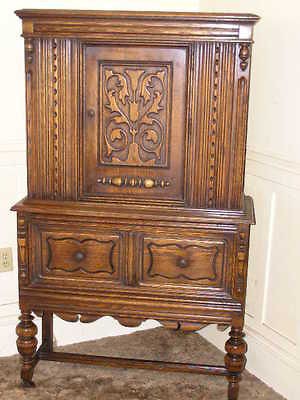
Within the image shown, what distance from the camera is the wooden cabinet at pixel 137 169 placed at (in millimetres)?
2293

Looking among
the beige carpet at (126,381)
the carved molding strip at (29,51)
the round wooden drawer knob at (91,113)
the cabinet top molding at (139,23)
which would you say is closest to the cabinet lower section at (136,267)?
the beige carpet at (126,381)

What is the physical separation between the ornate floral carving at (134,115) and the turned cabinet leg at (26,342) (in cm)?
77

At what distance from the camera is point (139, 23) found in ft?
7.41

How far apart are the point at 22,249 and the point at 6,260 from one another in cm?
46

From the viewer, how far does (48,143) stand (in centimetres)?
243

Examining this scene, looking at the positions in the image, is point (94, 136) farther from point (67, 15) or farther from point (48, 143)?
point (67, 15)

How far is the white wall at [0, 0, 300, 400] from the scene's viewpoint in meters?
2.58

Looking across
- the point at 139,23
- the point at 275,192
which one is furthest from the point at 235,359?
the point at 139,23

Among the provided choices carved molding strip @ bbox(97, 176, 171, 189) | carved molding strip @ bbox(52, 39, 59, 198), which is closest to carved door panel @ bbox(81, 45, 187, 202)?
carved molding strip @ bbox(97, 176, 171, 189)

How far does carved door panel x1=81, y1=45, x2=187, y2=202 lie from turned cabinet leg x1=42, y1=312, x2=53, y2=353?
0.75 m

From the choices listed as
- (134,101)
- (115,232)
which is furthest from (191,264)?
(134,101)

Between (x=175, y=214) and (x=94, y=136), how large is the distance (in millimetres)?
442

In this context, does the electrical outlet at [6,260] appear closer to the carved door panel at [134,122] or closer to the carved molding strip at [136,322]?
the carved molding strip at [136,322]

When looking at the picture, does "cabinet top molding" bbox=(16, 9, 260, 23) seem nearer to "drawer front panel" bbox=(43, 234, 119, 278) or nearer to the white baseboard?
"drawer front panel" bbox=(43, 234, 119, 278)
